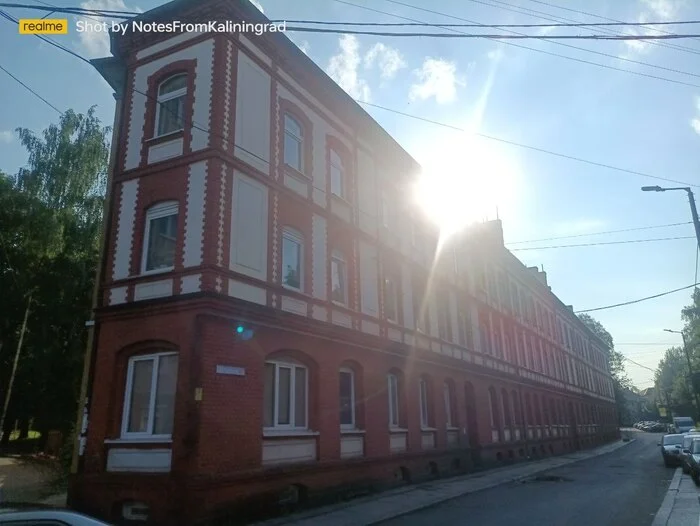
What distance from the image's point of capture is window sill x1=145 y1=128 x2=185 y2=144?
494 inches

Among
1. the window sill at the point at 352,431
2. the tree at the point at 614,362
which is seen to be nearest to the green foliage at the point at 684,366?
the tree at the point at 614,362

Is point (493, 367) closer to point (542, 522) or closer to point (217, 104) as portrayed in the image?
point (542, 522)

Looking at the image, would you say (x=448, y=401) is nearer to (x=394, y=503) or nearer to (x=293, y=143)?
(x=394, y=503)

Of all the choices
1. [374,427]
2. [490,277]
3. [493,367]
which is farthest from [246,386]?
[490,277]

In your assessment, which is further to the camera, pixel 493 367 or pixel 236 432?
→ pixel 493 367

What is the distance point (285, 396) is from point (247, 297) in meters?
2.70

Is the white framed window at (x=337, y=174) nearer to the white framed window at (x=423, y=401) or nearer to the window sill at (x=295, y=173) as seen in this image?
the window sill at (x=295, y=173)

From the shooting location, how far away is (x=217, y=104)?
12258mm

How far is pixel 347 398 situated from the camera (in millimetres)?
15117

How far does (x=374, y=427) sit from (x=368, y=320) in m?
3.10

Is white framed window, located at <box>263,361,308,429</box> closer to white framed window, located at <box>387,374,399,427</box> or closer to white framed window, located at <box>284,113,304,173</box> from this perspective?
white framed window, located at <box>387,374,399,427</box>

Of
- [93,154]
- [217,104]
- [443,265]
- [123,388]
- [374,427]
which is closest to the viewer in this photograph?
[123,388]

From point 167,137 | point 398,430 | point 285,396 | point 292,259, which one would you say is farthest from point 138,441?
point 398,430

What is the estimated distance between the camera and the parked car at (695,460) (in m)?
15.8
